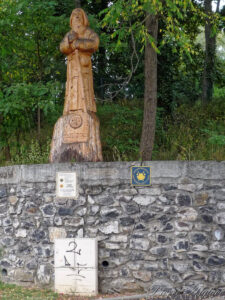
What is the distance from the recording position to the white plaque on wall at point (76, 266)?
225 inches

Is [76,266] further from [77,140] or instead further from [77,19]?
[77,19]

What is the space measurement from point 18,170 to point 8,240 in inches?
47.2

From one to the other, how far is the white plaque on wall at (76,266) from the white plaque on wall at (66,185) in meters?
0.68

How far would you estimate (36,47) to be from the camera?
9.58 metres

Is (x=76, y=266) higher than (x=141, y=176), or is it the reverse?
(x=141, y=176)

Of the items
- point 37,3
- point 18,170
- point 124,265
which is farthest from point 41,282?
point 37,3

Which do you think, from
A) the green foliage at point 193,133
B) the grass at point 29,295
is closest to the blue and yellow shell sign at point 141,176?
the green foliage at point 193,133

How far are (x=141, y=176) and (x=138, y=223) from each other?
70 centimetres

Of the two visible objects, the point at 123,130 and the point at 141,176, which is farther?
the point at 123,130

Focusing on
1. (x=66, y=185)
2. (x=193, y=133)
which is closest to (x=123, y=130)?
(x=193, y=133)

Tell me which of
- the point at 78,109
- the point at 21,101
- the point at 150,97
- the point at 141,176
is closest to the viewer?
the point at 141,176

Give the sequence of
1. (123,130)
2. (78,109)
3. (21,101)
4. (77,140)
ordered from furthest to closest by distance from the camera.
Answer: (123,130)
(21,101)
(78,109)
(77,140)

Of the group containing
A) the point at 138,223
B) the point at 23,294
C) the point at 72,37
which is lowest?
the point at 23,294

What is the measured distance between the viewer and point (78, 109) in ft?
21.4
